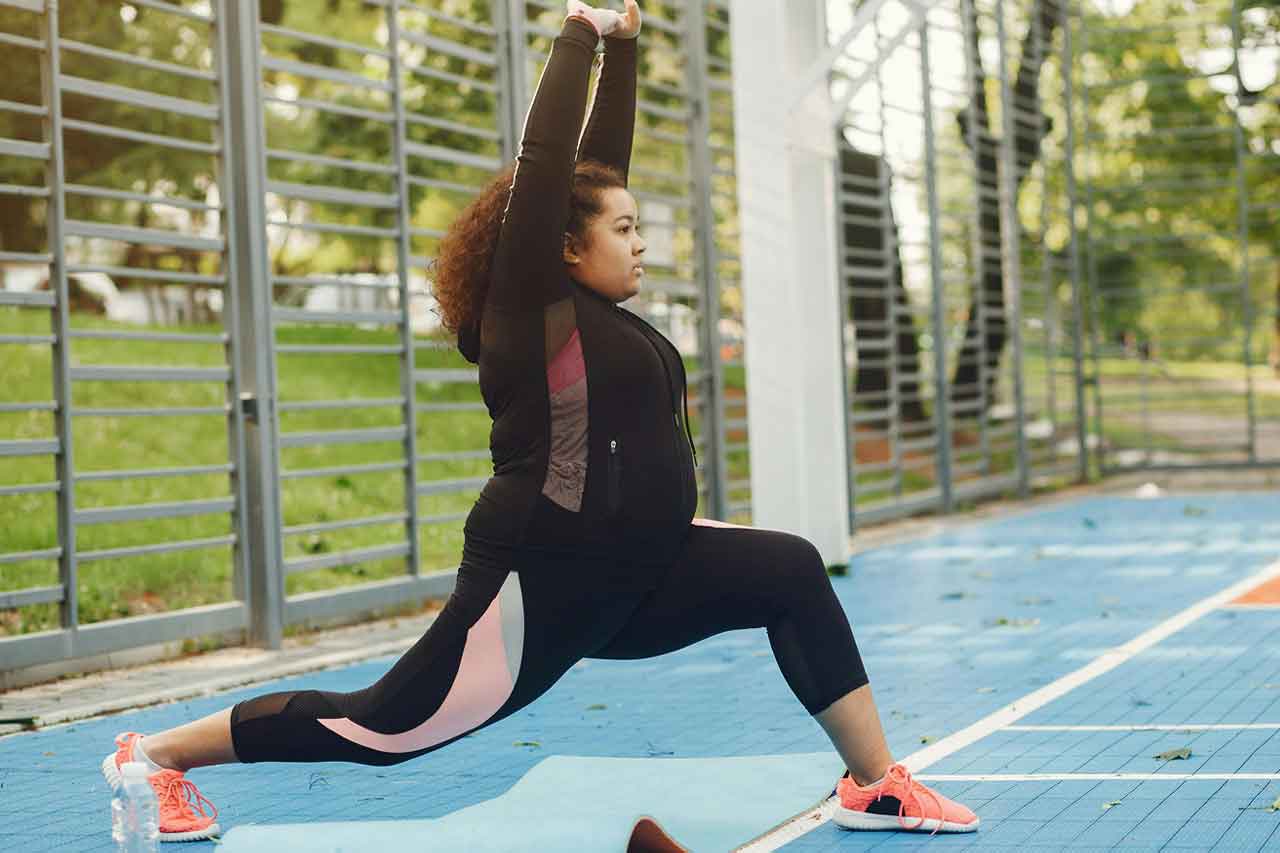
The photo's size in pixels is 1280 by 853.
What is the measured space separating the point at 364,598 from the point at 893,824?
5.16 metres

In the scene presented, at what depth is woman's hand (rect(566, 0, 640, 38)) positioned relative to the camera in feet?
13.7

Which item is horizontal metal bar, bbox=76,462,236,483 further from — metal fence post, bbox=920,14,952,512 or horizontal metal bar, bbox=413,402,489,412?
metal fence post, bbox=920,14,952,512

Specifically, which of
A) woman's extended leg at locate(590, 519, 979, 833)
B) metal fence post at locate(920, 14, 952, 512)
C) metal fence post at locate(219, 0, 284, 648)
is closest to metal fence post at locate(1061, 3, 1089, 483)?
metal fence post at locate(920, 14, 952, 512)

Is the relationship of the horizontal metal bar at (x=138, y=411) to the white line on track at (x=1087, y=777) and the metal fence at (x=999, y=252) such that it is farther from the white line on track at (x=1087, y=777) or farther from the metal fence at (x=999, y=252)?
the metal fence at (x=999, y=252)

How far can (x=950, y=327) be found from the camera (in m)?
16.7

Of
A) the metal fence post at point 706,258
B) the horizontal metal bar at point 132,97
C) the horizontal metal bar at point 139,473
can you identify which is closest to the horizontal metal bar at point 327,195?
the horizontal metal bar at point 132,97

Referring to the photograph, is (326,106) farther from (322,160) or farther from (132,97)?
(132,97)

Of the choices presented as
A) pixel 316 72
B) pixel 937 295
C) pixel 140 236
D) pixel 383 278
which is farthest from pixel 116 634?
pixel 937 295

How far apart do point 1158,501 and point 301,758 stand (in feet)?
41.4

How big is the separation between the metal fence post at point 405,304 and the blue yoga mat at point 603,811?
13.7 ft

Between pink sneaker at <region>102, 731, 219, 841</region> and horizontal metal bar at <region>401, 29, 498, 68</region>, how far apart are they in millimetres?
5866

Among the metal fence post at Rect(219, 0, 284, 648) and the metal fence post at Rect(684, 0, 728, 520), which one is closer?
the metal fence post at Rect(219, 0, 284, 648)

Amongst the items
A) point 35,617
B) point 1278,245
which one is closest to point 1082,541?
point 35,617

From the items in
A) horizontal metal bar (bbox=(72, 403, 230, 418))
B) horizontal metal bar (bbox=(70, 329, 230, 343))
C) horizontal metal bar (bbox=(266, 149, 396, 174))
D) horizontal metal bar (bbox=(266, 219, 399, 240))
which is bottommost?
horizontal metal bar (bbox=(72, 403, 230, 418))
